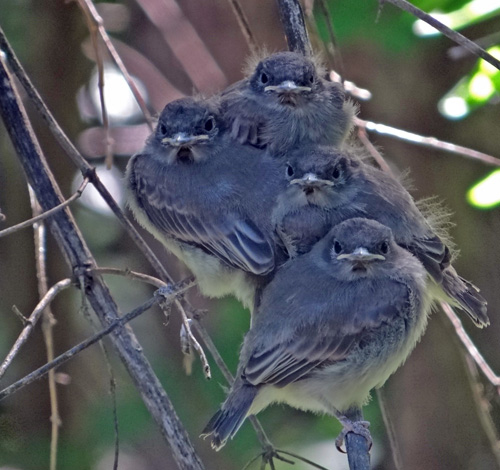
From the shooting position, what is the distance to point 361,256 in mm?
3137

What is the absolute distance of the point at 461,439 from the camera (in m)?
5.62

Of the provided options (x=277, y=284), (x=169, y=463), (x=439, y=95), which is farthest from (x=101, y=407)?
(x=439, y=95)

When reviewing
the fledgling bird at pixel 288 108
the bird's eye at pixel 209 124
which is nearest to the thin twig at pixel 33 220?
the bird's eye at pixel 209 124

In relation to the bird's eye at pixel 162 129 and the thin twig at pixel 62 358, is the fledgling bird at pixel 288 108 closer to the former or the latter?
the bird's eye at pixel 162 129

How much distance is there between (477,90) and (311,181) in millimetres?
1039

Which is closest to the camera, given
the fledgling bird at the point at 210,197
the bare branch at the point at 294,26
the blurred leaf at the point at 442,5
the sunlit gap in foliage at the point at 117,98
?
the fledgling bird at the point at 210,197

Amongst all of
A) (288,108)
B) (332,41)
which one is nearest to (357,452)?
(288,108)

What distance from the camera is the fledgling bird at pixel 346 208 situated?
327cm

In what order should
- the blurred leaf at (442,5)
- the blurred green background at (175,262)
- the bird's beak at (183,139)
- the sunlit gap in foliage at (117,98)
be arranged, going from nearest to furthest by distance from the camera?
the bird's beak at (183,139)
the blurred leaf at (442,5)
the blurred green background at (175,262)
the sunlit gap in foliage at (117,98)

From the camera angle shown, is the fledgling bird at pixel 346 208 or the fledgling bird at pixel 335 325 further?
the fledgling bird at pixel 346 208

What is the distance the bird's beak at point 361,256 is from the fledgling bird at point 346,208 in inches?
8.1

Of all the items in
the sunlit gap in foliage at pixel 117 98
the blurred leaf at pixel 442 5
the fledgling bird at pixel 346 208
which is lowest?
the fledgling bird at pixel 346 208

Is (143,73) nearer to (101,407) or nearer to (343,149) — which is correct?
(101,407)

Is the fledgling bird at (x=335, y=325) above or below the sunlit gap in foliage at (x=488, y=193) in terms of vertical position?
below
